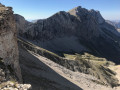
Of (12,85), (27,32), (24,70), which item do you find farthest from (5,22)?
(27,32)

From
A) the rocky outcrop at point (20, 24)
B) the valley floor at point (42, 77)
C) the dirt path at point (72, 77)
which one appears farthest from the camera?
the rocky outcrop at point (20, 24)

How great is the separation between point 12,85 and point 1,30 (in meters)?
12.3

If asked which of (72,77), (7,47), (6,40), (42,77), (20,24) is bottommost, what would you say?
(72,77)

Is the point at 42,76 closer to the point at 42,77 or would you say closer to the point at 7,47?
the point at 42,77


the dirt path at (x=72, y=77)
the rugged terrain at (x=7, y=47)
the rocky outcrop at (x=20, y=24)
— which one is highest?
the rocky outcrop at (x=20, y=24)

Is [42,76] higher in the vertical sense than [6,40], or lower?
lower

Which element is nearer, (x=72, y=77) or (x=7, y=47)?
(x=7, y=47)

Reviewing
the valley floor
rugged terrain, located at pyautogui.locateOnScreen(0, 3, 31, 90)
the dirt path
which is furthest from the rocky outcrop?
rugged terrain, located at pyautogui.locateOnScreen(0, 3, 31, 90)

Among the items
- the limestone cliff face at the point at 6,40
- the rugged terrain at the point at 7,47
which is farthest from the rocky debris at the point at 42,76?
the limestone cliff face at the point at 6,40

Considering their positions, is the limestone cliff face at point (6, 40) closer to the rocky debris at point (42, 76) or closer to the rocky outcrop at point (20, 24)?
the rocky debris at point (42, 76)

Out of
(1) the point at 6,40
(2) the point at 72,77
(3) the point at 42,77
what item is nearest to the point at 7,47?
(1) the point at 6,40

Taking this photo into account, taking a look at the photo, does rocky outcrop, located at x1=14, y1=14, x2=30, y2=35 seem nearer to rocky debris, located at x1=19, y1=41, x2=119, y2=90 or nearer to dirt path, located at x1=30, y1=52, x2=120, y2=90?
dirt path, located at x1=30, y1=52, x2=120, y2=90

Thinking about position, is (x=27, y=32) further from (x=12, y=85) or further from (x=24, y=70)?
(x=12, y=85)

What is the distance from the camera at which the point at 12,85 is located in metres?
13.2
